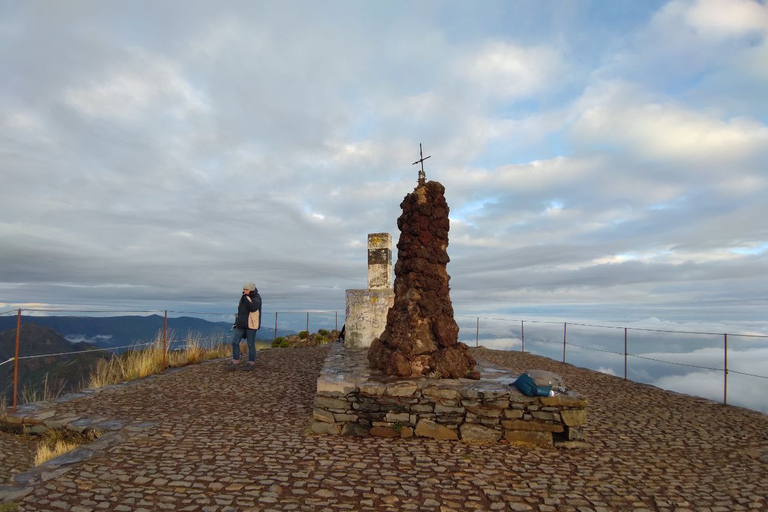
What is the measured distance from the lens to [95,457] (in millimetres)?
5141

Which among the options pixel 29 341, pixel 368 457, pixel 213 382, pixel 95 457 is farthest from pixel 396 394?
pixel 29 341

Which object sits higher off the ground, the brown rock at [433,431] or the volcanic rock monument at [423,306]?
the volcanic rock monument at [423,306]

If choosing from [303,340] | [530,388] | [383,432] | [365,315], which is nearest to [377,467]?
[383,432]

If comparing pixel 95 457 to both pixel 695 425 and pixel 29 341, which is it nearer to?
pixel 695 425

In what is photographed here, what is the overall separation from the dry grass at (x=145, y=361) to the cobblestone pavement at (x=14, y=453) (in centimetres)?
304

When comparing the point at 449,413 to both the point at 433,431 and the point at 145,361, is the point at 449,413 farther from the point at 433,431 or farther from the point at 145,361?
the point at 145,361

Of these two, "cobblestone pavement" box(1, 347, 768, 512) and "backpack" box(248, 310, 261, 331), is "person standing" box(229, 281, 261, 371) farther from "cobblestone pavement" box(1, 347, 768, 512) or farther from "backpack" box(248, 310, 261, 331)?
"cobblestone pavement" box(1, 347, 768, 512)

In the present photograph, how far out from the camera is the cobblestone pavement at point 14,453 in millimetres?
5286

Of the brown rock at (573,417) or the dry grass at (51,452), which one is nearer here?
the dry grass at (51,452)

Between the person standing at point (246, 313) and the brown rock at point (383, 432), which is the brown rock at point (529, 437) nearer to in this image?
the brown rock at point (383, 432)

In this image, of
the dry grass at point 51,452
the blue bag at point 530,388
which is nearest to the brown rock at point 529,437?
the blue bag at point 530,388

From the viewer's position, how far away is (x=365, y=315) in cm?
1220

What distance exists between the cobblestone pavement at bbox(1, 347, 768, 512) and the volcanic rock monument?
1.54m

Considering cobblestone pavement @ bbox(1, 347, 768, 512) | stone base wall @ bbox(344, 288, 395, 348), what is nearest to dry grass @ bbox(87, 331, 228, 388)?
cobblestone pavement @ bbox(1, 347, 768, 512)
